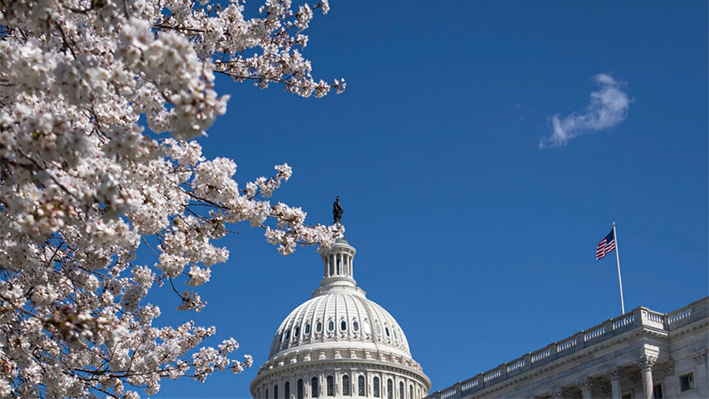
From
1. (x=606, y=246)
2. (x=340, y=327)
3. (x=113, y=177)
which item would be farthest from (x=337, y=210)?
(x=113, y=177)

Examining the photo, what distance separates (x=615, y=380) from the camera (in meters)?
61.2

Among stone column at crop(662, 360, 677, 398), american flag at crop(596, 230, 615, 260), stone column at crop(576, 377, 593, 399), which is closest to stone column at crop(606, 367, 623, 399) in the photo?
stone column at crop(576, 377, 593, 399)

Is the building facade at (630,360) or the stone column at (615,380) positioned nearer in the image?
the building facade at (630,360)

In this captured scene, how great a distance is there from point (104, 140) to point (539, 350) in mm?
59245

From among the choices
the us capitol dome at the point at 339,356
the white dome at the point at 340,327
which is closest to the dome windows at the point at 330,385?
the us capitol dome at the point at 339,356

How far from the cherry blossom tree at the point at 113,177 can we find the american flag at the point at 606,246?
48.8 meters

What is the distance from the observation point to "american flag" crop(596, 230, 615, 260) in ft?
221

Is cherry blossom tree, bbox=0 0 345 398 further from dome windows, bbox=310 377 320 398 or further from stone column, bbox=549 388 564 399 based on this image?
dome windows, bbox=310 377 320 398

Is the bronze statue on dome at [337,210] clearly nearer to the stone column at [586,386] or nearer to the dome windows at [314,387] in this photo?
the dome windows at [314,387]

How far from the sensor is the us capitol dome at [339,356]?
14225 centimetres

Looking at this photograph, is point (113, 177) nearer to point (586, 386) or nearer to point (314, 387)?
point (586, 386)

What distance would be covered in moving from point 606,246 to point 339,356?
8129 centimetres

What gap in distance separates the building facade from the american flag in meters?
5.97

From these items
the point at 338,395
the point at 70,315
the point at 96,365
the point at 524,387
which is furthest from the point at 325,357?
the point at 70,315
